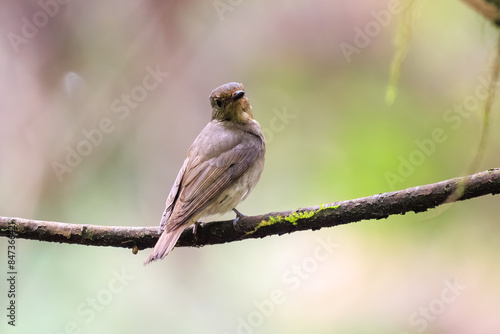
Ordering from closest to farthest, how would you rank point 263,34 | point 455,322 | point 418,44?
point 455,322, point 418,44, point 263,34

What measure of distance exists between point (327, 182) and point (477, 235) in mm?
1154

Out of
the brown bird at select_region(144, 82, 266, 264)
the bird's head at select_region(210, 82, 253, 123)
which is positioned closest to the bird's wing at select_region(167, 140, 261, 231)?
the brown bird at select_region(144, 82, 266, 264)

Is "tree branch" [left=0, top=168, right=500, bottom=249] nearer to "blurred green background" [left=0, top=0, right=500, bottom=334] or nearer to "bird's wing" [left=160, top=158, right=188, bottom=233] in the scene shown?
"bird's wing" [left=160, top=158, right=188, bottom=233]

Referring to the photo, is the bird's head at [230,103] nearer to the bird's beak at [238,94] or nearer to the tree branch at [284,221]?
the bird's beak at [238,94]

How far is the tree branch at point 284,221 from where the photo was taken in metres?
1.98

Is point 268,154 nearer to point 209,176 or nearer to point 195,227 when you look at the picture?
point 209,176

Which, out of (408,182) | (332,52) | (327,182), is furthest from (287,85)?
(408,182)

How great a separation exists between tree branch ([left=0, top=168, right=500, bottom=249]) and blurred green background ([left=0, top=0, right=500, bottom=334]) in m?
1.17

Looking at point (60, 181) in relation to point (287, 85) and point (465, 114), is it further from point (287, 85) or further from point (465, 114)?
point (465, 114)

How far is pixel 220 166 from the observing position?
3252 mm

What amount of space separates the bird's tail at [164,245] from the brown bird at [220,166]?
0.04 metres

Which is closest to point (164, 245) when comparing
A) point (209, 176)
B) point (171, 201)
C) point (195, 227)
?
point (195, 227)

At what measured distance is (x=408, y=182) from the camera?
373cm

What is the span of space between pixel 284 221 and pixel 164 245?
61cm
